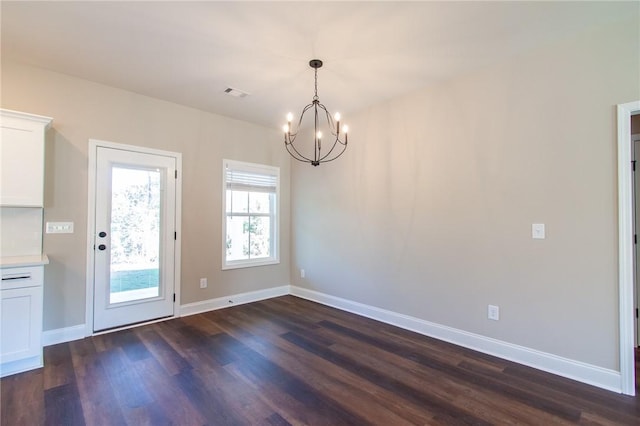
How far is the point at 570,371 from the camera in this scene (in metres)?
2.52

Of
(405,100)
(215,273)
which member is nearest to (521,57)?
(405,100)

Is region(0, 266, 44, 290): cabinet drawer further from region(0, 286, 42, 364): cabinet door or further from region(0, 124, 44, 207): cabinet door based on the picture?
region(0, 124, 44, 207): cabinet door

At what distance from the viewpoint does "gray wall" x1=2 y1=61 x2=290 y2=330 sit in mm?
3174

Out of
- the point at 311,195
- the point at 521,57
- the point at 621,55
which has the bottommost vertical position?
the point at 311,195

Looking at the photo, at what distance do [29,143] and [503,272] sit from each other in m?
4.58

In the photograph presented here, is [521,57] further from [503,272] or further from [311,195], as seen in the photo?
[311,195]

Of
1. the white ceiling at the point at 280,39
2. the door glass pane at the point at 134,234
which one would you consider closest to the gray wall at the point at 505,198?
the white ceiling at the point at 280,39

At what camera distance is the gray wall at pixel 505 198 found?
242cm

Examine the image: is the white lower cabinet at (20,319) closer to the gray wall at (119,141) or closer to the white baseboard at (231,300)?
the gray wall at (119,141)

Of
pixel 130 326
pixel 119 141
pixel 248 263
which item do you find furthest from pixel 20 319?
pixel 248 263

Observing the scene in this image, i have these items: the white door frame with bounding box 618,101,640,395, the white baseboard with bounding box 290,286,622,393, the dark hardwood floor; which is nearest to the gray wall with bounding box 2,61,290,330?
the dark hardwood floor

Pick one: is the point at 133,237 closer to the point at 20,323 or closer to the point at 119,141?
the point at 119,141

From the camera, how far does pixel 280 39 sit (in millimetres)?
2598

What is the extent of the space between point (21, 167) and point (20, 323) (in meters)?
1.37
